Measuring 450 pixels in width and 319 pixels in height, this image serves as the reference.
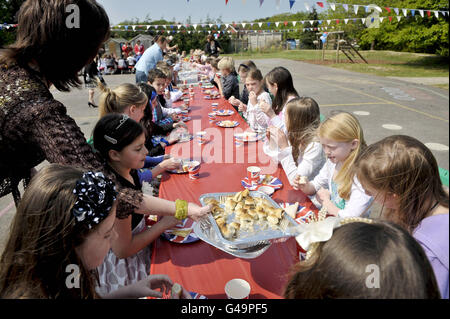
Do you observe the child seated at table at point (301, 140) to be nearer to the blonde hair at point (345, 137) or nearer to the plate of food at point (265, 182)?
the plate of food at point (265, 182)

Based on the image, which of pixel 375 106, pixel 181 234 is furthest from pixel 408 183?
pixel 375 106

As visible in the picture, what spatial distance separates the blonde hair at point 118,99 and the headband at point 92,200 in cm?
184

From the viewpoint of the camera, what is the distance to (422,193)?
1343 millimetres

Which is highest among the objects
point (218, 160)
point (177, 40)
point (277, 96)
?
point (177, 40)

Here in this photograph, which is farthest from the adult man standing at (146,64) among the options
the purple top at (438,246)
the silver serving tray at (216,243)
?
the purple top at (438,246)

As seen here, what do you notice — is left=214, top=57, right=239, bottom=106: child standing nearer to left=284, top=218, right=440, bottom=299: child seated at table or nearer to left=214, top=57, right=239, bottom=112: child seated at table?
left=214, top=57, right=239, bottom=112: child seated at table

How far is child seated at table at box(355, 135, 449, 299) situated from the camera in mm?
1315

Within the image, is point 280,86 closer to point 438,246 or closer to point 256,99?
point 256,99

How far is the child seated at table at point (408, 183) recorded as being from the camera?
1315 millimetres

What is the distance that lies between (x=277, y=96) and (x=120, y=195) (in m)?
3.07

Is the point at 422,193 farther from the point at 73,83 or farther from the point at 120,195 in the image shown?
the point at 73,83

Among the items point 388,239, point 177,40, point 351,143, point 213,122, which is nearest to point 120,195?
point 388,239

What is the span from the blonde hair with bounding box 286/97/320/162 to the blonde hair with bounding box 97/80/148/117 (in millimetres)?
1603

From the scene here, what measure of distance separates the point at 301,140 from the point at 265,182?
0.76 meters
